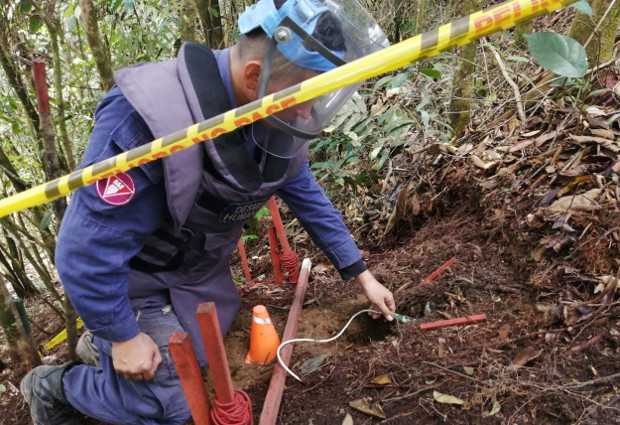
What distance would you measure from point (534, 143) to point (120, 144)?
2064 mm

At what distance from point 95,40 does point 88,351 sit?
1498 mm

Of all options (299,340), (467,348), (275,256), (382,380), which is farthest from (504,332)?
(275,256)

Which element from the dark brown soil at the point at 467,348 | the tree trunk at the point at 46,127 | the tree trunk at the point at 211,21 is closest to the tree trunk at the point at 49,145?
the tree trunk at the point at 46,127

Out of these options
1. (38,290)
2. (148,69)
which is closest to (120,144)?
(148,69)

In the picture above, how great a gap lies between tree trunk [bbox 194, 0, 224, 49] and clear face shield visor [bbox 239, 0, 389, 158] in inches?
80.4

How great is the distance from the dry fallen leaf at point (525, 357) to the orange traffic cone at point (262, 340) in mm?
1052

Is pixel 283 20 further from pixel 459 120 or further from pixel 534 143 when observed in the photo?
pixel 459 120

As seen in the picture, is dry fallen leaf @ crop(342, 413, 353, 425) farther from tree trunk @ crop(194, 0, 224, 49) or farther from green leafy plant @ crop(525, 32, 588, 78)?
tree trunk @ crop(194, 0, 224, 49)

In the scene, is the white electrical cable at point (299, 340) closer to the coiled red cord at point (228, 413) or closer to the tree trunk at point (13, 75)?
the coiled red cord at point (228, 413)

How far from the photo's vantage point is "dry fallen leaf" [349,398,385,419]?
177cm

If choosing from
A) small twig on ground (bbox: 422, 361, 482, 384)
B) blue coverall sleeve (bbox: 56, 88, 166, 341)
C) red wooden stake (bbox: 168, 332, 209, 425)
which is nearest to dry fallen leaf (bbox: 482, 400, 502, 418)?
small twig on ground (bbox: 422, 361, 482, 384)

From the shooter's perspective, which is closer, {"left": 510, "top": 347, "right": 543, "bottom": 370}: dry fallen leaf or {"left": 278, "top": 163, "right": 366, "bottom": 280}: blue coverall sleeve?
{"left": 510, "top": 347, "right": 543, "bottom": 370}: dry fallen leaf

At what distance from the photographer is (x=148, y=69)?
63.9 inches

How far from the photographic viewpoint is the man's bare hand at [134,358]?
1.78 meters
